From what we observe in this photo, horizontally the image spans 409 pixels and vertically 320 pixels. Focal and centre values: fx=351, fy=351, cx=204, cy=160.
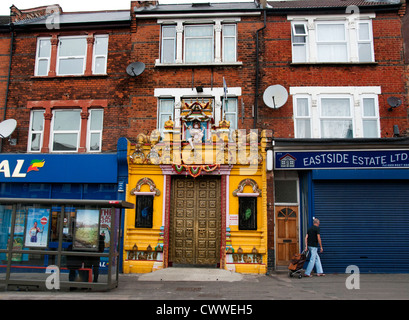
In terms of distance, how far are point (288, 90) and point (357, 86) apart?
7.93 feet

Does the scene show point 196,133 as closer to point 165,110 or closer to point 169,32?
point 165,110

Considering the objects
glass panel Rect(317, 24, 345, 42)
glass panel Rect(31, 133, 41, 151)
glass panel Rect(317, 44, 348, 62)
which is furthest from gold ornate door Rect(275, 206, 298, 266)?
glass panel Rect(31, 133, 41, 151)

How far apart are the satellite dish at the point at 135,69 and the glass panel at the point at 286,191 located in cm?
629

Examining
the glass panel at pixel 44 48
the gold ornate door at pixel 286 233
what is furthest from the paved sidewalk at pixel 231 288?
the glass panel at pixel 44 48

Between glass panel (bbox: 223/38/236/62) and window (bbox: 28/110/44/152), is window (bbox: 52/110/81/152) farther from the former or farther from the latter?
glass panel (bbox: 223/38/236/62)

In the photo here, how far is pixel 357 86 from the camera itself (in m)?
12.5

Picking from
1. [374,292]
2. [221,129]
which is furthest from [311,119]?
[374,292]

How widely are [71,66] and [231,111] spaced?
6457 mm

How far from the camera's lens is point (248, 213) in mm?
11602

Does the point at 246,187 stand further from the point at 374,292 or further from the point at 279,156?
the point at 374,292

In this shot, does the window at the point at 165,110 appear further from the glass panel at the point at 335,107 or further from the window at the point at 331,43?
the window at the point at 331,43

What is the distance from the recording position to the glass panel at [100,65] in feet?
44.1

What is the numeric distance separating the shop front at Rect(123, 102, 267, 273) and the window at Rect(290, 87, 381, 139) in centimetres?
195

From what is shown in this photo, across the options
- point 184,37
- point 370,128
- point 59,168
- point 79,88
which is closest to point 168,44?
point 184,37
